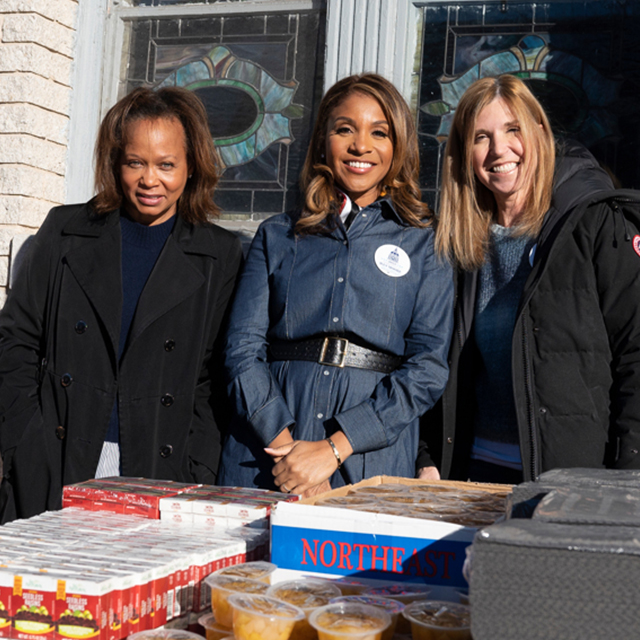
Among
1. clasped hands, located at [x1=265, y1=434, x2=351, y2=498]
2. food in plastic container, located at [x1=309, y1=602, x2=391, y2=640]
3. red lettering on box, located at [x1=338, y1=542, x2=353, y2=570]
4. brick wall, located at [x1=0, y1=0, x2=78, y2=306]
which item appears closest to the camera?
food in plastic container, located at [x1=309, y1=602, x2=391, y2=640]

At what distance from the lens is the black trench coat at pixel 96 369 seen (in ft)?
8.75

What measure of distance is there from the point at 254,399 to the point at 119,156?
1.13 meters

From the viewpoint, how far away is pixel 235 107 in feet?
14.5

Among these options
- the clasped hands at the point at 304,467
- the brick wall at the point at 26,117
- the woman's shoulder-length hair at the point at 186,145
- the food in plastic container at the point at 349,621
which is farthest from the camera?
the brick wall at the point at 26,117

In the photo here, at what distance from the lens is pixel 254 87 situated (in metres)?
4.38

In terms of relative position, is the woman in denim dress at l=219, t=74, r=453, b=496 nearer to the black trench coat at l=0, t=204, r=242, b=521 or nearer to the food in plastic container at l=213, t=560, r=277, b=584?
the black trench coat at l=0, t=204, r=242, b=521

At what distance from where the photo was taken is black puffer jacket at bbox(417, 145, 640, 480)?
2393 millimetres

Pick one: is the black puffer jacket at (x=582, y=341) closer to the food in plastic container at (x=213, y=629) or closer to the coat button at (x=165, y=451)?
the coat button at (x=165, y=451)

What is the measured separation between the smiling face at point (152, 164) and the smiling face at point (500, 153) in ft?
3.69

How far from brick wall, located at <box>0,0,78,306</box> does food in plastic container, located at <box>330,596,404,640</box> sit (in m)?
3.43

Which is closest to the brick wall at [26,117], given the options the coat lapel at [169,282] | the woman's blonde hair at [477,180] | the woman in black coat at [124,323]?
the woman in black coat at [124,323]

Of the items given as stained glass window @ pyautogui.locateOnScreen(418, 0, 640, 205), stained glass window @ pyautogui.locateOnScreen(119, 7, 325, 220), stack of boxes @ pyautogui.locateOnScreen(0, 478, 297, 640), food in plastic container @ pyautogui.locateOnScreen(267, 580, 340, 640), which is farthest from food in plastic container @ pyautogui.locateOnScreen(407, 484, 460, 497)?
stained glass window @ pyautogui.locateOnScreen(119, 7, 325, 220)

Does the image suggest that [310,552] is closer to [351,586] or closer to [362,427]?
[351,586]

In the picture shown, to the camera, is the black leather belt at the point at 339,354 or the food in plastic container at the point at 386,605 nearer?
the food in plastic container at the point at 386,605
